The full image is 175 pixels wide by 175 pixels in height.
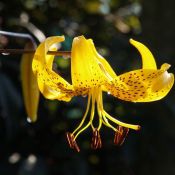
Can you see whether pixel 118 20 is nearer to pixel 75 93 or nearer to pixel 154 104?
pixel 154 104

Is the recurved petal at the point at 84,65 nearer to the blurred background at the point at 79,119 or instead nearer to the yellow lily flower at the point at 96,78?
the yellow lily flower at the point at 96,78

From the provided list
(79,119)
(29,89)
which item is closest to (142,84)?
(29,89)

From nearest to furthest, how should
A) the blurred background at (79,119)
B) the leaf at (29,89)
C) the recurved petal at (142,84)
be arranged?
the recurved petal at (142,84) → the leaf at (29,89) → the blurred background at (79,119)

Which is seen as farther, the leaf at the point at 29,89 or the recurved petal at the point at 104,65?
the leaf at the point at 29,89

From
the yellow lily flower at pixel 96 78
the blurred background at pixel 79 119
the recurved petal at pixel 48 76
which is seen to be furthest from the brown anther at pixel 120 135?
the blurred background at pixel 79 119

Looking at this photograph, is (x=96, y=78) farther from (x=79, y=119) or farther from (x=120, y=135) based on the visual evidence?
(x=79, y=119)

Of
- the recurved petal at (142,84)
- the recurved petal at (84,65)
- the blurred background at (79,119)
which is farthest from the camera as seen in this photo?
the blurred background at (79,119)

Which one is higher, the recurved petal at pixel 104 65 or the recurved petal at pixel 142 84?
the recurved petal at pixel 104 65

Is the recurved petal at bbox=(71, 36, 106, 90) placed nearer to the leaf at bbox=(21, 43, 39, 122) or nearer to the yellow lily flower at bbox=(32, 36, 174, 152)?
the yellow lily flower at bbox=(32, 36, 174, 152)
